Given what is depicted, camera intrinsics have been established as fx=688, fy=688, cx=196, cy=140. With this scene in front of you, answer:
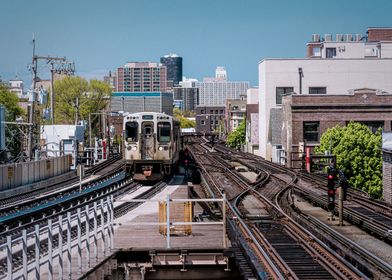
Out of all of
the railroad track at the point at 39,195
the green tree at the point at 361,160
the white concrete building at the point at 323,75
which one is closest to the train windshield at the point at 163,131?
the railroad track at the point at 39,195

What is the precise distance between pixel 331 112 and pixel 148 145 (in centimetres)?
2416

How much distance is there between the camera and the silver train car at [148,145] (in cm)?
3478

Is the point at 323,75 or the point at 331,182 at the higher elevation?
the point at 323,75

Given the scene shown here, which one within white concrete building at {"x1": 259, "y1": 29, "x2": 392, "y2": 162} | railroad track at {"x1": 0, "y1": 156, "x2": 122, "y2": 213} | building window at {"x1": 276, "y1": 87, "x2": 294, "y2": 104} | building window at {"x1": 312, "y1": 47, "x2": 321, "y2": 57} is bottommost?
railroad track at {"x1": 0, "y1": 156, "x2": 122, "y2": 213}

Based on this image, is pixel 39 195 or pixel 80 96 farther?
pixel 80 96

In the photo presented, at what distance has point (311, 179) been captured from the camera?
124 ft

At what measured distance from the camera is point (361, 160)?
4319 cm

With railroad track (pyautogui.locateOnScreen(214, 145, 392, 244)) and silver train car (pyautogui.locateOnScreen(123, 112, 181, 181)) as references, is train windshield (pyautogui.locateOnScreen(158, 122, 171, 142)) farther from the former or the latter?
railroad track (pyautogui.locateOnScreen(214, 145, 392, 244))

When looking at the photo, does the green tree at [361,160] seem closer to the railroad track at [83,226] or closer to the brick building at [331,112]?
the brick building at [331,112]

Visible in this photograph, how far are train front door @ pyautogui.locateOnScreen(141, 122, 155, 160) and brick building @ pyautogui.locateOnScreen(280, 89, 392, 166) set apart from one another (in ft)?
71.9

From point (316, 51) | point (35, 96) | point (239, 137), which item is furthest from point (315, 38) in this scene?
point (35, 96)

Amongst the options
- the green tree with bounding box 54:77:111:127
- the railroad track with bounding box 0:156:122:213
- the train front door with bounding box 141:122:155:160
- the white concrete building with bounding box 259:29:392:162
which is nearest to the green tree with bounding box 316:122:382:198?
the train front door with bounding box 141:122:155:160

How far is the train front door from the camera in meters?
34.8

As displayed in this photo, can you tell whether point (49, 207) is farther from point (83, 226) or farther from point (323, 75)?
point (323, 75)
